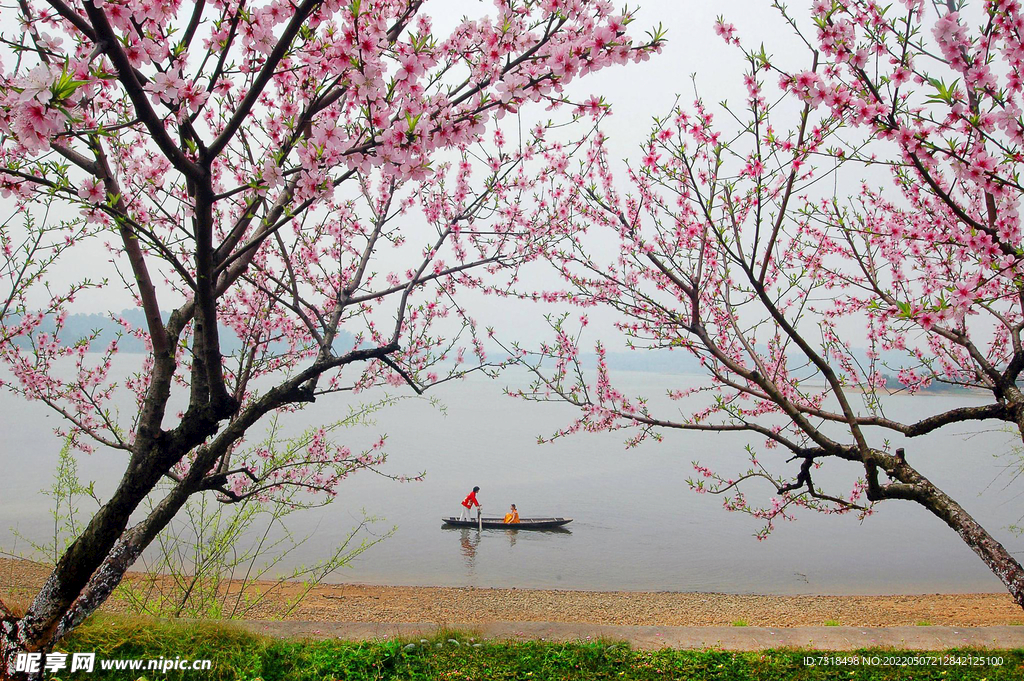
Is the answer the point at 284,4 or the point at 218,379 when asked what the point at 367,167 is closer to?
the point at 284,4

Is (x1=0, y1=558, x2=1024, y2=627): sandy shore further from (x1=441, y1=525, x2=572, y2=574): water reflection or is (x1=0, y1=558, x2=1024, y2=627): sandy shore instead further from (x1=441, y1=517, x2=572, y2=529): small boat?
(x1=441, y1=517, x2=572, y2=529): small boat

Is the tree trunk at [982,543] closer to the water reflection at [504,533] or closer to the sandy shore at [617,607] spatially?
the sandy shore at [617,607]

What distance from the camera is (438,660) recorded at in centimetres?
321

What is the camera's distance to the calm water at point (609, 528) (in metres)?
11.7

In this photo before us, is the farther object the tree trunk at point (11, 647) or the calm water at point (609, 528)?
the calm water at point (609, 528)

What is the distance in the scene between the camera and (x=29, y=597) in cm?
539

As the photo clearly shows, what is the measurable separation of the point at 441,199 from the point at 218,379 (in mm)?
2063

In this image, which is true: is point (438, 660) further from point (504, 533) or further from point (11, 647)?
point (504, 533)

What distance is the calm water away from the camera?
11680 mm

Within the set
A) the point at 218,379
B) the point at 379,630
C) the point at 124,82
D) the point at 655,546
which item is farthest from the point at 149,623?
the point at 655,546

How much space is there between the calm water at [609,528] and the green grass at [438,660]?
2.96 meters

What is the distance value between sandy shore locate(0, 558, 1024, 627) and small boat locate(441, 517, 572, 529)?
11.2ft

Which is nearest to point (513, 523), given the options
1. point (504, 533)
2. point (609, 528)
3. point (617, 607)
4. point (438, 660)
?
point (504, 533)

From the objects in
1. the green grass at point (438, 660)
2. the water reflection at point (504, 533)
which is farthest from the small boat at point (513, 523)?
the green grass at point (438, 660)
